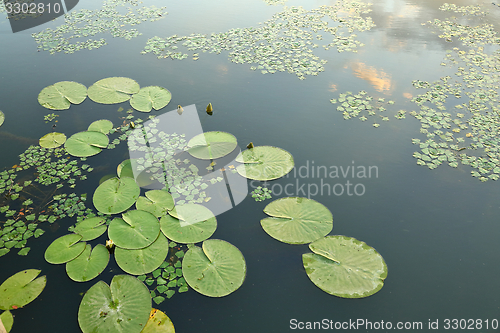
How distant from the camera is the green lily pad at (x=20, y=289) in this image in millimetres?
2578

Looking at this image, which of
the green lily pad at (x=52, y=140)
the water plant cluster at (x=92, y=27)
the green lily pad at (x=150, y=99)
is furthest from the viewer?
the water plant cluster at (x=92, y=27)

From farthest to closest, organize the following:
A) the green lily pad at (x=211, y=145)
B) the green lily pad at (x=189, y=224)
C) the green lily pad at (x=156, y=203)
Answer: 1. the green lily pad at (x=211, y=145)
2. the green lily pad at (x=156, y=203)
3. the green lily pad at (x=189, y=224)

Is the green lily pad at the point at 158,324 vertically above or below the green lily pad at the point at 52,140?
below

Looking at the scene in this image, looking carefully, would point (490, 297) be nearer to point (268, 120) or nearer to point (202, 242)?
point (202, 242)

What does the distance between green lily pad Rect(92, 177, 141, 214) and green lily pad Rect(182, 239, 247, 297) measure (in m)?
1.05

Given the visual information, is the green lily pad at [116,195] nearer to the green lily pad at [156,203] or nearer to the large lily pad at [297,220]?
the green lily pad at [156,203]

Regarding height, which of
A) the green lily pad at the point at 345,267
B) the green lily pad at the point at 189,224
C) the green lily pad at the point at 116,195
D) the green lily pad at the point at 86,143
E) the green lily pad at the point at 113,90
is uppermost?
the green lily pad at the point at 113,90

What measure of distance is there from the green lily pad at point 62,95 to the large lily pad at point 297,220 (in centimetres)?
395

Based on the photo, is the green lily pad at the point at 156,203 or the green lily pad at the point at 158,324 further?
the green lily pad at the point at 156,203

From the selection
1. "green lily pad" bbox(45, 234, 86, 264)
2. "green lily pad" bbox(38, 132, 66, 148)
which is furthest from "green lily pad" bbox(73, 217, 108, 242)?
"green lily pad" bbox(38, 132, 66, 148)

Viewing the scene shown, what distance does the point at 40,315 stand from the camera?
2.56 metres

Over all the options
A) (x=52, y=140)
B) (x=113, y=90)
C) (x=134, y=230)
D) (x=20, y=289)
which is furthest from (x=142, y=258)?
(x=113, y=90)

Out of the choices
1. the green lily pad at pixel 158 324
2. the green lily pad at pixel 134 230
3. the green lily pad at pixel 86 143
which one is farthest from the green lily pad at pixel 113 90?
the green lily pad at pixel 158 324

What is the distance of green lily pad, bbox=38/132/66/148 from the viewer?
414 centimetres
